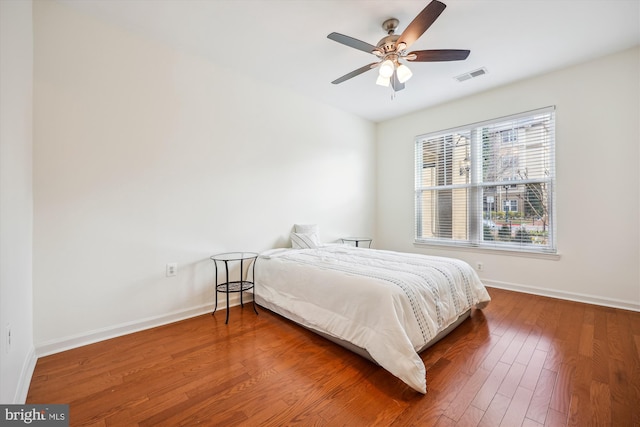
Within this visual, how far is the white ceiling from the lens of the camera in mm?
2121

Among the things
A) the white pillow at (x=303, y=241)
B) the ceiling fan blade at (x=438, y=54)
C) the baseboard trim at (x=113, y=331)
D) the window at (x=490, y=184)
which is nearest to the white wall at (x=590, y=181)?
the window at (x=490, y=184)

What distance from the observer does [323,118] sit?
4090 mm

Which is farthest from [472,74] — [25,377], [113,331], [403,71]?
[25,377]

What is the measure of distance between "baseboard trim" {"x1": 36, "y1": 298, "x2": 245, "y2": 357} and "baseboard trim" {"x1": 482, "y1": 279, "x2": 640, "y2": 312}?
12.2ft

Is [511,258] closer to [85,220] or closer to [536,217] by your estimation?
[536,217]

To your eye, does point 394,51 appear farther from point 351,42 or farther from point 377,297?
point 377,297

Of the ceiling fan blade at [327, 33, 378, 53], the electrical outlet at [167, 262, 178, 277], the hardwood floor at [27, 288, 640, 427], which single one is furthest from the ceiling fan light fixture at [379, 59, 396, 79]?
the electrical outlet at [167, 262, 178, 277]

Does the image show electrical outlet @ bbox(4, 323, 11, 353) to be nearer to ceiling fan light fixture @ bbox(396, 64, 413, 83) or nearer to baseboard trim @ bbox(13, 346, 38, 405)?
baseboard trim @ bbox(13, 346, 38, 405)

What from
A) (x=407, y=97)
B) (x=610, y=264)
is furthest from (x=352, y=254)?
(x=610, y=264)

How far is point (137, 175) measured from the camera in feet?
7.89

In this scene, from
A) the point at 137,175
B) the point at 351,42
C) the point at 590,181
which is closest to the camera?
the point at 351,42

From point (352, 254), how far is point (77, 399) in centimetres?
240

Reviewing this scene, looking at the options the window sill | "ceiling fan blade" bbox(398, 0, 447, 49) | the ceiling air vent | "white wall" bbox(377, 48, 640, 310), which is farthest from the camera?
the window sill

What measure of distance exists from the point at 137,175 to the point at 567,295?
15.9ft
